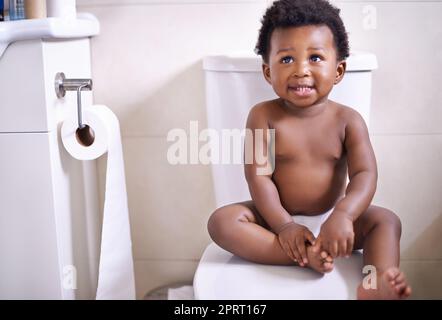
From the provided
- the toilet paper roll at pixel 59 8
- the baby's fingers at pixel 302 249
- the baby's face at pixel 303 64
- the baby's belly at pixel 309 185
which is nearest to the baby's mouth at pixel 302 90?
the baby's face at pixel 303 64

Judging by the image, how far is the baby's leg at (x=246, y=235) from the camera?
0.75 meters

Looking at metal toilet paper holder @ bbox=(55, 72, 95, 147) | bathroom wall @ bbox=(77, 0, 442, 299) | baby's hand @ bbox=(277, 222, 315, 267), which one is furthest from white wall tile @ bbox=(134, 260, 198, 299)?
baby's hand @ bbox=(277, 222, 315, 267)

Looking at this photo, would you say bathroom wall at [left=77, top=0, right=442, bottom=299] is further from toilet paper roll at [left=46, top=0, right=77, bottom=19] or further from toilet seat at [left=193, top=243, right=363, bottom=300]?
toilet seat at [left=193, top=243, right=363, bottom=300]

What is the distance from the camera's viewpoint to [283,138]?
0.84 metres

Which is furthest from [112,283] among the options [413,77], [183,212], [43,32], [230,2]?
[413,77]

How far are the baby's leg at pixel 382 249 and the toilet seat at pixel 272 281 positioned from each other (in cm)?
2

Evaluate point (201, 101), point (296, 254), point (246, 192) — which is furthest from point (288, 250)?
point (201, 101)

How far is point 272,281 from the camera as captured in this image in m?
0.69

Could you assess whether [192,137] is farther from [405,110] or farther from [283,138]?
[405,110]

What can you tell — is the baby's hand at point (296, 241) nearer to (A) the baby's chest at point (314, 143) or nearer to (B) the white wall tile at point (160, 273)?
(A) the baby's chest at point (314, 143)

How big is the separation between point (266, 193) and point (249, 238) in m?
0.09

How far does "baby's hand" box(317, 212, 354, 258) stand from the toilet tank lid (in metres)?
0.26

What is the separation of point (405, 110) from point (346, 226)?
41 centimetres

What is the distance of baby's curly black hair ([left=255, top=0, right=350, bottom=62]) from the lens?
801mm
